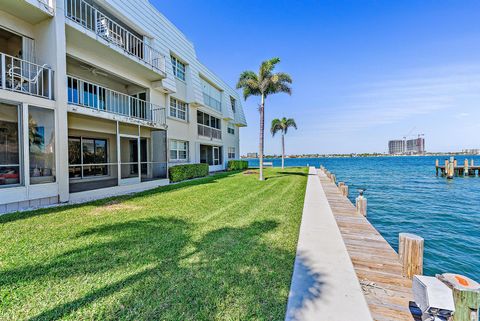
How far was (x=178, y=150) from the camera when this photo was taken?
16.5m

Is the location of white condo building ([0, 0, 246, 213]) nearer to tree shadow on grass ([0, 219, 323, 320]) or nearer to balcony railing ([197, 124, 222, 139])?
balcony railing ([197, 124, 222, 139])

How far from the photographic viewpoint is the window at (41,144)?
7230mm

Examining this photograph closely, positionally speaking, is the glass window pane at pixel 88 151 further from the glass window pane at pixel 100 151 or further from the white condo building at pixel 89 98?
the glass window pane at pixel 100 151

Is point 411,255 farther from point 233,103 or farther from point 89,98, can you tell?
point 233,103

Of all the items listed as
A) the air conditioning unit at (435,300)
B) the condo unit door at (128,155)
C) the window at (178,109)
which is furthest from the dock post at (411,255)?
the window at (178,109)

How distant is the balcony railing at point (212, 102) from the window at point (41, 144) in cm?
1374

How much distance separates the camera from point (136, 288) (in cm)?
295

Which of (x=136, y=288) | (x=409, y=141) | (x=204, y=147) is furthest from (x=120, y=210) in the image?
(x=409, y=141)

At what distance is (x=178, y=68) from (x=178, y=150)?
630 centimetres

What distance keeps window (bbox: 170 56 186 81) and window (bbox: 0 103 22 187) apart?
10.5m

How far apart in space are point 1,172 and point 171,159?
9.15 metres

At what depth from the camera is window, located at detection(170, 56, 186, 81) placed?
625 inches

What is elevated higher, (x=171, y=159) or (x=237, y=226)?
(x=171, y=159)

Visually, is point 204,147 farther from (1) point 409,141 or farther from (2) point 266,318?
(1) point 409,141
